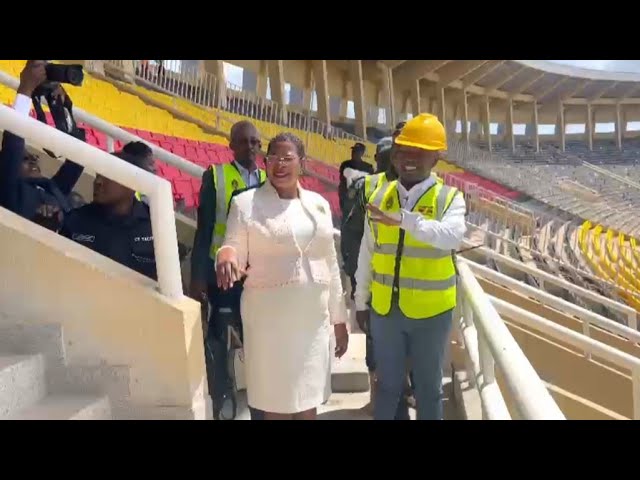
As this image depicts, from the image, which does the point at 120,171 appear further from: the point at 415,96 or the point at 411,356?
the point at 415,96

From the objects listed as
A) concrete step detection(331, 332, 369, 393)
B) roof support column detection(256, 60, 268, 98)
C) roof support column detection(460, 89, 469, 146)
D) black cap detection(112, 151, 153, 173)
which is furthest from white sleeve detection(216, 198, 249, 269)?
roof support column detection(460, 89, 469, 146)

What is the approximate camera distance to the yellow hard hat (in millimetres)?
2660

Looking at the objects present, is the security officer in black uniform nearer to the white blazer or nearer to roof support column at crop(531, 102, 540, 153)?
the white blazer

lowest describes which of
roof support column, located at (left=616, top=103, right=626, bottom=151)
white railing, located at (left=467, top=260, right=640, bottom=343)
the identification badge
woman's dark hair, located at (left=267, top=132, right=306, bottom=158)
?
roof support column, located at (left=616, top=103, right=626, bottom=151)

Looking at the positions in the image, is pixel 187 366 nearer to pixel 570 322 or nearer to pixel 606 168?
pixel 570 322

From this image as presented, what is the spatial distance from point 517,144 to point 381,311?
40.8 m

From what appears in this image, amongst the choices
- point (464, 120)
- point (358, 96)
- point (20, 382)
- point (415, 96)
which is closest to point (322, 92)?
point (358, 96)

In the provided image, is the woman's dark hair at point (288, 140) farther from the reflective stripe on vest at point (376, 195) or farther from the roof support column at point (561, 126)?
→ the roof support column at point (561, 126)

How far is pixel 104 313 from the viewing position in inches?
93.6

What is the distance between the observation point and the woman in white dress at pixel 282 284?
249 cm

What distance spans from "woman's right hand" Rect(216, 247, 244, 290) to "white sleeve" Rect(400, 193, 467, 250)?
0.64 metres

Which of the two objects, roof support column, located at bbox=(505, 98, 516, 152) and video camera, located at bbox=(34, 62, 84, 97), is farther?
roof support column, located at bbox=(505, 98, 516, 152)

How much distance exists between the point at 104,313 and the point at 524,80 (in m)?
36.4

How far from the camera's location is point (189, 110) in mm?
13023
